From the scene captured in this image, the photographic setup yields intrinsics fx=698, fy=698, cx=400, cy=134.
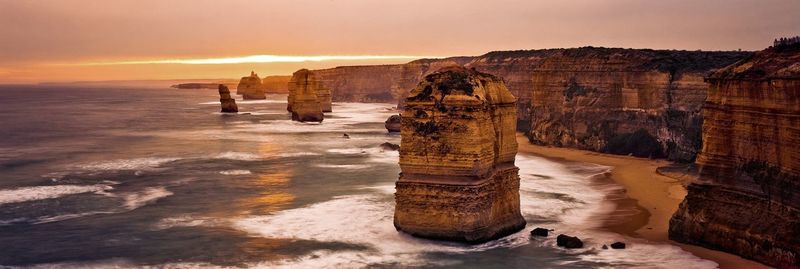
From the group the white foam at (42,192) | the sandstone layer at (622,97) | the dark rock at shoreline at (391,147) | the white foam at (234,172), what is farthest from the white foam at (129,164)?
the sandstone layer at (622,97)

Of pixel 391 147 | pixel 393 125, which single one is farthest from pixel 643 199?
pixel 393 125

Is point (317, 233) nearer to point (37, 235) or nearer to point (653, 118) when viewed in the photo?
point (37, 235)

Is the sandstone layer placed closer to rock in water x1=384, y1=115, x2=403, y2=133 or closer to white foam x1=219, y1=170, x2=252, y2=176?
rock in water x1=384, y1=115, x2=403, y2=133

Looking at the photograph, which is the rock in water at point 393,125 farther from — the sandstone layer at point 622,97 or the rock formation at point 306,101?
the rock formation at point 306,101

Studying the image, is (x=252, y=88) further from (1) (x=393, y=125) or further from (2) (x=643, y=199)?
(2) (x=643, y=199)

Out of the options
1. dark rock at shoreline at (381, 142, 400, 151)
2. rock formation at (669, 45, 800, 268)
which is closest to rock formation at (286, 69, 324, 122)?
dark rock at shoreline at (381, 142, 400, 151)

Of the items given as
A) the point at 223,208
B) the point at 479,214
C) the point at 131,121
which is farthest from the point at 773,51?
the point at 131,121

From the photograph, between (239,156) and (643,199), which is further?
(239,156)
